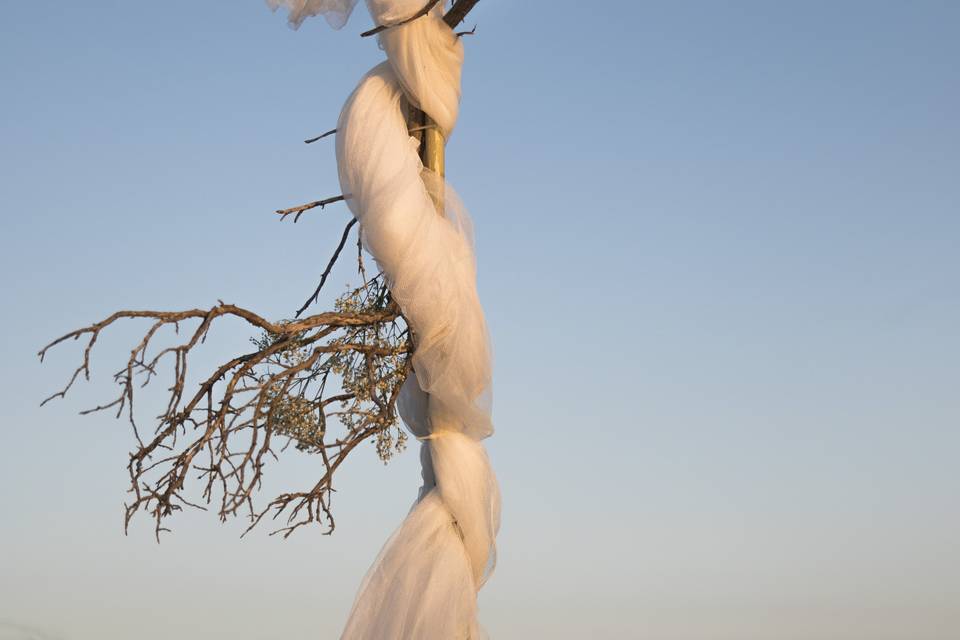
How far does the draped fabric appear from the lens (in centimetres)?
293

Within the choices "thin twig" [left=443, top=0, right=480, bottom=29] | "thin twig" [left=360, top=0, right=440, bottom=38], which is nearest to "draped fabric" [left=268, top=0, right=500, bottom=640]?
"thin twig" [left=360, top=0, right=440, bottom=38]

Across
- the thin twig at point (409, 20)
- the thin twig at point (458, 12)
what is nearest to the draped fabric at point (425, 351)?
the thin twig at point (409, 20)

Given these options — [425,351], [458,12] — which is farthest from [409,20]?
[425,351]

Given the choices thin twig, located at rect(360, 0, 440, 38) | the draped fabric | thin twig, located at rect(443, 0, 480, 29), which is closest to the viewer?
the draped fabric

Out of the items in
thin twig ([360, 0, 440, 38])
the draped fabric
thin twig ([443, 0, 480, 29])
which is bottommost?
the draped fabric

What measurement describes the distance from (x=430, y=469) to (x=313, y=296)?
664mm

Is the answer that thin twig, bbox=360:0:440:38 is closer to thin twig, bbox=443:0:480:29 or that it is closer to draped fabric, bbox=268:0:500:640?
draped fabric, bbox=268:0:500:640

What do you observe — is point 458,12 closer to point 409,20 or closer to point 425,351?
point 409,20

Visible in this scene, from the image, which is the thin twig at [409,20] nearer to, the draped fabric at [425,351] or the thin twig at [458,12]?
the draped fabric at [425,351]

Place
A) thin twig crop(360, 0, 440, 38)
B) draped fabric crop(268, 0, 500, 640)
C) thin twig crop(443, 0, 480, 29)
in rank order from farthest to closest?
thin twig crop(443, 0, 480, 29)
thin twig crop(360, 0, 440, 38)
draped fabric crop(268, 0, 500, 640)

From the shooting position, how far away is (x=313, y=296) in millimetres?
3436

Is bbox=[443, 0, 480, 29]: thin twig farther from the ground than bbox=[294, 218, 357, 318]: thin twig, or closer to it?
farther from the ground

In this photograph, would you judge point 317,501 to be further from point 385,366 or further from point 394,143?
point 394,143

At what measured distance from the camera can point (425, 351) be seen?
3.04 m
